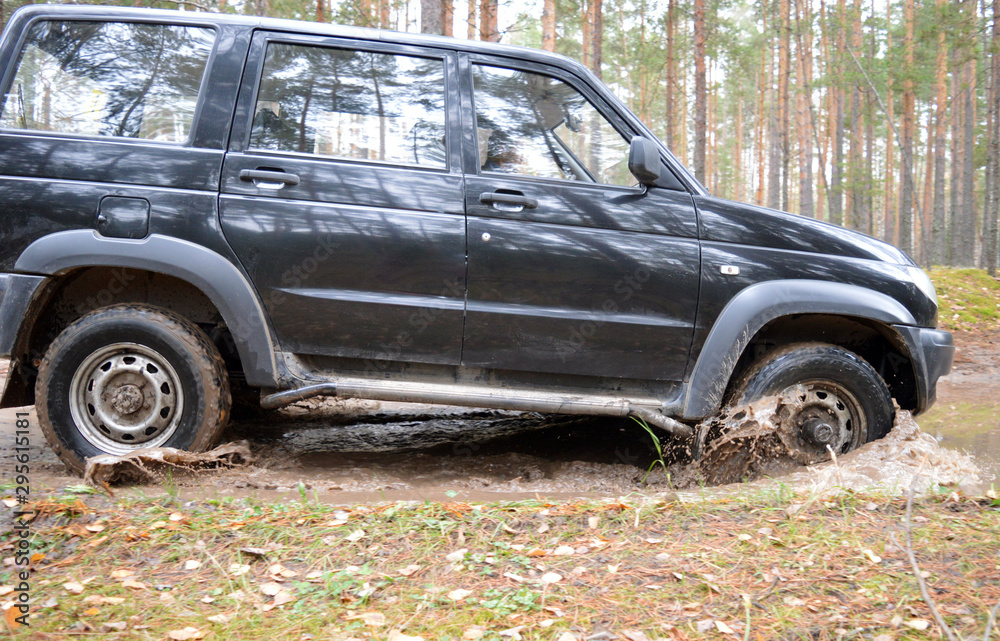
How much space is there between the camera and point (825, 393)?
11.3 ft

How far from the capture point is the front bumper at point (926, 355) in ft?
11.1

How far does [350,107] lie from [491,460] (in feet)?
6.90

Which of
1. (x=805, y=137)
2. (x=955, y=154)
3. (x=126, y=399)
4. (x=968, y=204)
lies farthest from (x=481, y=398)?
(x=955, y=154)

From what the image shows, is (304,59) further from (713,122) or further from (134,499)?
(713,122)

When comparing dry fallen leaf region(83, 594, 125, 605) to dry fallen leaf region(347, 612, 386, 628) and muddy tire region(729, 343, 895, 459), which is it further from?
muddy tire region(729, 343, 895, 459)

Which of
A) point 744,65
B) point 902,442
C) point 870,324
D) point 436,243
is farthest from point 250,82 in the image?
point 744,65

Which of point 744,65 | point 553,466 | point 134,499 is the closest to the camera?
point 134,499

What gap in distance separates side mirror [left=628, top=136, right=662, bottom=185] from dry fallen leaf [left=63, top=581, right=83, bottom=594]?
2.81m

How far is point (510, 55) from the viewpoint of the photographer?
3373 mm

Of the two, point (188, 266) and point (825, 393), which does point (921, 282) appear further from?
point (188, 266)

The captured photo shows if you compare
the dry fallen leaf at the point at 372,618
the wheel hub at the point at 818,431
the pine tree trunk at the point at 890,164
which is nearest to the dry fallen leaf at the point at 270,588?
the dry fallen leaf at the point at 372,618

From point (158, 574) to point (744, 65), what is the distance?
2207 cm

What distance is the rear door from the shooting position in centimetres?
309

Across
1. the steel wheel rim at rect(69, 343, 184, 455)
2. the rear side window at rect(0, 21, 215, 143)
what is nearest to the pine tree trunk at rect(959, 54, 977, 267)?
the rear side window at rect(0, 21, 215, 143)
